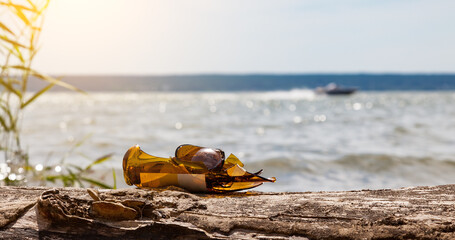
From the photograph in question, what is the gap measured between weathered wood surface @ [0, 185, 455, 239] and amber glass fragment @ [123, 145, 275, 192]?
0.04 m

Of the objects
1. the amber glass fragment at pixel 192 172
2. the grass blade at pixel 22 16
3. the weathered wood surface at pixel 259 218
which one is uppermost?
the grass blade at pixel 22 16

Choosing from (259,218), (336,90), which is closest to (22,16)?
(259,218)

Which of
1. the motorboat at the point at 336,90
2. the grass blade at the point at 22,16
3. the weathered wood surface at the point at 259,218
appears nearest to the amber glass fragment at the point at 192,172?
the weathered wood surface at the point at 259,218

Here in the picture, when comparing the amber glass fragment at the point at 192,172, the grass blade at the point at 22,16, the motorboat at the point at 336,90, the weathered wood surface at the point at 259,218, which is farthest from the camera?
the motorboat at the point at 336,90

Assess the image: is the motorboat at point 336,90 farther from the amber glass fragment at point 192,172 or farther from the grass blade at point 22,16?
the amber glass fragment at point 192,172

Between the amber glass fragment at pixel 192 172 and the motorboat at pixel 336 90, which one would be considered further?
the motorboat at pixel 336 90

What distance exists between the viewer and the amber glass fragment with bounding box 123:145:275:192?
3.69ft

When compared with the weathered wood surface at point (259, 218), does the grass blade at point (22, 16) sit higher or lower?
higher

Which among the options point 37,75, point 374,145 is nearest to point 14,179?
point 37,75

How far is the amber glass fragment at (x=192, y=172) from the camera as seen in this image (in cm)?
112

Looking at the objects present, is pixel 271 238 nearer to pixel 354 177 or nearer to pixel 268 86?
pixel 354 177

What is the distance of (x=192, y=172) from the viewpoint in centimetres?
114

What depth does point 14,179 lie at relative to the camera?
7.52ft

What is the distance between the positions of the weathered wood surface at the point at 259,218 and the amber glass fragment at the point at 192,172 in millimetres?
44
